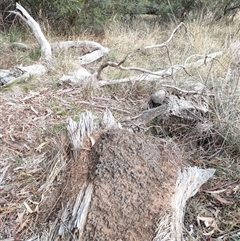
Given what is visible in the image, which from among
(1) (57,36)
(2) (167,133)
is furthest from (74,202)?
(1) (57,36)

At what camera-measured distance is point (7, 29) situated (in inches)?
238

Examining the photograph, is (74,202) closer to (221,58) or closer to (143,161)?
(143,161)

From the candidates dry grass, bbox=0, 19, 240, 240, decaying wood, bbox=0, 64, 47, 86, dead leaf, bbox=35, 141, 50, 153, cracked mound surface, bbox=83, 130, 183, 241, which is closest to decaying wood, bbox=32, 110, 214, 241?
cracked mound surface, bbox=83, 130, 183, 241

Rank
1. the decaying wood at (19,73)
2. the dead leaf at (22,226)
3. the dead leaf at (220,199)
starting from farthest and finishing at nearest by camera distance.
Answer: the decaying wood at (19,73) → the dead leaf at (220,199) → the dead leaf at (22,226)

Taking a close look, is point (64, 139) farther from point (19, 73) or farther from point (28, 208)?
point (19, 73)

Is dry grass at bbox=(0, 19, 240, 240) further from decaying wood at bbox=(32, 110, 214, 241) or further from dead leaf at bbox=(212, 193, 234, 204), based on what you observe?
decaying wood at bbox=(32, 110, 214, 241)

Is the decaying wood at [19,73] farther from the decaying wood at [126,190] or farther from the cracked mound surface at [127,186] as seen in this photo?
the cracked mound surface at [127,186]

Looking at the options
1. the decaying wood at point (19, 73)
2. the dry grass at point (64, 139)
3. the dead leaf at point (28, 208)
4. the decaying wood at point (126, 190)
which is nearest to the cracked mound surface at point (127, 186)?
the decaying wood at point (126, 190)

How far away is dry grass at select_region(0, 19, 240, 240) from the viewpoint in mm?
2209

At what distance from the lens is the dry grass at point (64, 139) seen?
2209 mm

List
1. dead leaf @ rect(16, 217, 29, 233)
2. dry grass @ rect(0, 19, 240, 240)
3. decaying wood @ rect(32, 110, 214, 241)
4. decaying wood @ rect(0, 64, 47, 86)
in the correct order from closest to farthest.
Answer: decaying wood @ rect(32, 110, 214, 241), dead leaf @ rect(16, 217, 29, 233), dry grass @ rect(0, 19, 240, 240), decaying wood @ rect(0, 64, 47, 86)

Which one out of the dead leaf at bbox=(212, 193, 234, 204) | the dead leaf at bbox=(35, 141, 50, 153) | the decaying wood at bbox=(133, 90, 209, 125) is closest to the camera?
the dead leaf at bbox=(212, 193, 234, 204)

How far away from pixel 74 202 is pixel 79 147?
423mm

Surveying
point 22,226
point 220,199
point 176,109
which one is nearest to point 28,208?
point 22,226
